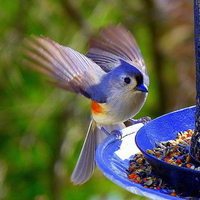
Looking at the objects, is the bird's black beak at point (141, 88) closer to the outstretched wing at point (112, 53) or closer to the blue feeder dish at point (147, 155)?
the outstretched wing at point (112, 53)

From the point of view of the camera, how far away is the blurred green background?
675 cm

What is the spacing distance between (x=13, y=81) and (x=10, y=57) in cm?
32

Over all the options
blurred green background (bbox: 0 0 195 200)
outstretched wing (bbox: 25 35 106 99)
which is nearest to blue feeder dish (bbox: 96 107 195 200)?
outstretched wing (bbox: 25 35 106 99)

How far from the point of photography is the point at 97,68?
4836 millimetres

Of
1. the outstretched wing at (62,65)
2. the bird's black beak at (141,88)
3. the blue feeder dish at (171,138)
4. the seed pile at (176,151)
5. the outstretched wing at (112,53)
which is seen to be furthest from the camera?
the outstretched wing at (112,53)

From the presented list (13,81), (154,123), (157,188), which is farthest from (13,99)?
(157,188)

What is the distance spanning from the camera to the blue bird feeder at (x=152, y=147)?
2951 millimetres

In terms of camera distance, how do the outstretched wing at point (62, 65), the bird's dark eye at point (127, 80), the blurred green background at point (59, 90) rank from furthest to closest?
the blurred green background at point (59, 90), the bird's dark eye at point (127, 80), the outstretched wing at point (62, 65)

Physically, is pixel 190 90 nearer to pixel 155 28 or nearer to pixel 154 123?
pixel 155 28

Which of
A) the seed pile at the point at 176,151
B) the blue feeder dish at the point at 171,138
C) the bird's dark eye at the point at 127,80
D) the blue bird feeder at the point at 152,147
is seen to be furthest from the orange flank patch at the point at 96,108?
the seed pile at the point at 176,151

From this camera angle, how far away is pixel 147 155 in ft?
10.7

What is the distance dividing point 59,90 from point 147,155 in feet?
12.7

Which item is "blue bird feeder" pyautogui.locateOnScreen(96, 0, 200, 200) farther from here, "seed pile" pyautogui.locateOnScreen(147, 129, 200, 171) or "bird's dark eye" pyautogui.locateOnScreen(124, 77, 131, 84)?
"bird's dark eye" pyautogui.locateOnScreen(124, 77, 131, 84)

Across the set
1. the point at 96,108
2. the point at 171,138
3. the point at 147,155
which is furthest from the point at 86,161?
the point at 147,155
